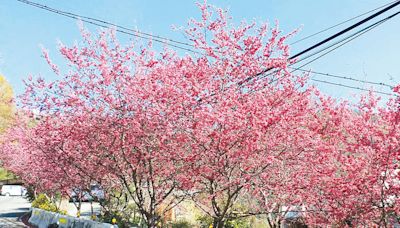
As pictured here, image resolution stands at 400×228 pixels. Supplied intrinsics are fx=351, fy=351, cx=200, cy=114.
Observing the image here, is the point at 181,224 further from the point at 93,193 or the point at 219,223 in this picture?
the point at 219,223

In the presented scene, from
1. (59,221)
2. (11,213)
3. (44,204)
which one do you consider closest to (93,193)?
(59,221)

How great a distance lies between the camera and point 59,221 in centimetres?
1433

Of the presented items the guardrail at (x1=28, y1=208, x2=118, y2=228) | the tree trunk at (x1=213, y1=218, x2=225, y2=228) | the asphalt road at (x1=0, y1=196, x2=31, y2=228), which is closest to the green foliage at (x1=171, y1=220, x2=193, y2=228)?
the guardrail at (x1=28, y1=208, x2=118, y2=228)

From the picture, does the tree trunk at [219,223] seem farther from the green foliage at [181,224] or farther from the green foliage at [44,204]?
the green foliage at [44,204]

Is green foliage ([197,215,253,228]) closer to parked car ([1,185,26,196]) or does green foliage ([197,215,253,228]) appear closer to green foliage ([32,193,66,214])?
→ green foliage ([32,193,66,214])

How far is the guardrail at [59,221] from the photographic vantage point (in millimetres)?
12046

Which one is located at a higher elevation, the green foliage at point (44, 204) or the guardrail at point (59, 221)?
the green foliage at point (44, 204)

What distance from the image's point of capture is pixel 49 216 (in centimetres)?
1592

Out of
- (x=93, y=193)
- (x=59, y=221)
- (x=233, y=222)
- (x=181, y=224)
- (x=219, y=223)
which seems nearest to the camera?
(x=219, y=223)

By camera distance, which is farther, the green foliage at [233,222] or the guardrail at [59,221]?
the green foliage at [233,222]

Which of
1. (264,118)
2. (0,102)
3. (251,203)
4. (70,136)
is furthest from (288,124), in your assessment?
(0,102)

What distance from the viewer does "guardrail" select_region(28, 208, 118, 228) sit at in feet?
39.5

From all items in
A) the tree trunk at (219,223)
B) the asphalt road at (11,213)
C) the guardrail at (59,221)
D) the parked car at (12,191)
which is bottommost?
the tree trunk at (219,223)

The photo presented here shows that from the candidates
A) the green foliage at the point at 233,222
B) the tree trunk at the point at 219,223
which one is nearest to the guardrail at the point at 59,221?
the green foliage at the point at 233,222
